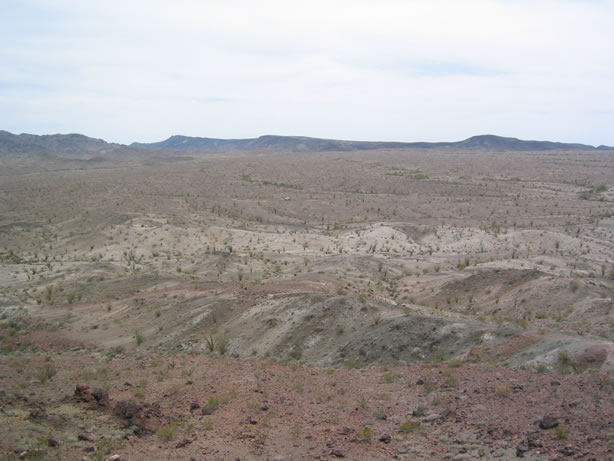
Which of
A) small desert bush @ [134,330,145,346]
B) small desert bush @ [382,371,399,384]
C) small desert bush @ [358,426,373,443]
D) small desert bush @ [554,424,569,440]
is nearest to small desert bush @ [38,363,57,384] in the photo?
small desert bush @ [134,330,145,346]

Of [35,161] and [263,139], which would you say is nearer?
[35,161]

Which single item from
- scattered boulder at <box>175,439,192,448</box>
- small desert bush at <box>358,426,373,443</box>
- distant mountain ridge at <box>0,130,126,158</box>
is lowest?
scattered boulder at <box>175,439,192,448</box>

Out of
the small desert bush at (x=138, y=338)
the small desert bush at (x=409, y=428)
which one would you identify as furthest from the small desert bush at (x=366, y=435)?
the small desert bush at (x=138, y=338)

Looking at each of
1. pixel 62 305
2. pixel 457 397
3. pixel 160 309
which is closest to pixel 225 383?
pixel 457 397

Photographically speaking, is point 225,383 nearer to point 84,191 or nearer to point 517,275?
point 517,275

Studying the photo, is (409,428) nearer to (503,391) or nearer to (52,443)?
(503,391)

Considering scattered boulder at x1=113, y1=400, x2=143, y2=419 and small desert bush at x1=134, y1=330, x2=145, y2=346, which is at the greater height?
scattered boulder at x1=113, y1=400, x2=143, y2=419

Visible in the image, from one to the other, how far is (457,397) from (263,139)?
19387 cm

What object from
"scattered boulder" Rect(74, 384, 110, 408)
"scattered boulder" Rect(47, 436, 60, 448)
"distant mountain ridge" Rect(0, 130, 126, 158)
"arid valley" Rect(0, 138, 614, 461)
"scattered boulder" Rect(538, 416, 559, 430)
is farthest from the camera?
"distant mountain ridge" Rect(0, 130, 126, 158)

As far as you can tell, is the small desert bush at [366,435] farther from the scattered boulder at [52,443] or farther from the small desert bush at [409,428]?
the scattered boulder at [52,443]

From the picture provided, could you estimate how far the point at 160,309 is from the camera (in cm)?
1639

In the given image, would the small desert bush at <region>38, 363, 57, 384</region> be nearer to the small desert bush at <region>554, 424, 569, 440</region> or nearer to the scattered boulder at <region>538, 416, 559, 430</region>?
the scattered boulder at <region>538, 416, 559, 430</region>

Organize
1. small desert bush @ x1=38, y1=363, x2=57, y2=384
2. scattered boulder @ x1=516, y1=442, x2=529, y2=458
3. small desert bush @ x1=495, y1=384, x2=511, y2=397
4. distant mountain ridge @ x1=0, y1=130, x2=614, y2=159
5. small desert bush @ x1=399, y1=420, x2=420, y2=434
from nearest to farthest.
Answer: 1. scattered boulder @ x1=516, y1=442, x2=529, y2=458
2. small desert bush @ x1=399, y1=420, x2=420, y2=434
3. small desert bush @ x1=495, y1=384, x2=511, y2=397
4. small desert bush @ x1=38, y1=363, x2=57, y2=384
5. distant mountain ridge @ x1=0, y1=130, x2=614, y2=159

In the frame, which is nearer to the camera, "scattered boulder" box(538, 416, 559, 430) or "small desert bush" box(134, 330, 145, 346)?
"scattered boulder" box(538, 416, 559, 430)
